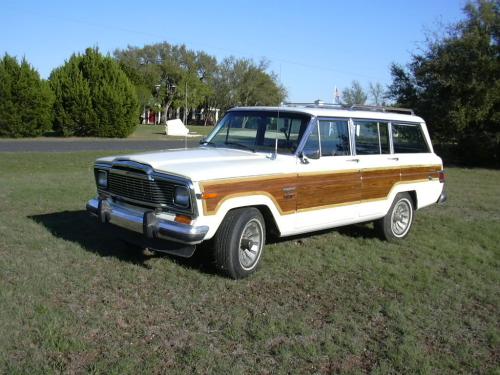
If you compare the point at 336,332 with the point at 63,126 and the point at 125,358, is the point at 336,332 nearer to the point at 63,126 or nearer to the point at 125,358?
the point at 125,358

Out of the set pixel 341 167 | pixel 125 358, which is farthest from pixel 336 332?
pixel 341 167

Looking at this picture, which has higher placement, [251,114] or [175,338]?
[251,114]

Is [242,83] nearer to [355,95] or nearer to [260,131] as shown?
[355,95]

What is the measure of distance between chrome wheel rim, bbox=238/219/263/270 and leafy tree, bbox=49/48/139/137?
28.6m

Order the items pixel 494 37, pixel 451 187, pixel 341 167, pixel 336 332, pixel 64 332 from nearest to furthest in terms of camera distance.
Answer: pixel 64 332 < pixel 336 332 < pixel 341 167 < pixel 451 187 < pixel 494 37

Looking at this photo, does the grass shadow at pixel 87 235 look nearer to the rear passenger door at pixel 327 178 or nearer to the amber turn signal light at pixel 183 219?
the amber turn signal light at pixel 183 219

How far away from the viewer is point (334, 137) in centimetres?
680

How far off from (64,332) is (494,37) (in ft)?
66.9

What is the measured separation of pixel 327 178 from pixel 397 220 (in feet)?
6.56

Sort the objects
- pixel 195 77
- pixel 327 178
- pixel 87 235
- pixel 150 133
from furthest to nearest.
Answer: pixel 195 77 → pixel 150 133 → pixel 87 235 → pixel 327 178

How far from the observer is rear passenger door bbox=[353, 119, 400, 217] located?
7.14m

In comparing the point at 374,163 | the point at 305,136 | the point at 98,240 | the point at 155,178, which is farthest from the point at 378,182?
the point at 98,240

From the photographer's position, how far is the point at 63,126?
1272 inches

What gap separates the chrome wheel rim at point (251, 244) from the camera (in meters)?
5.71
